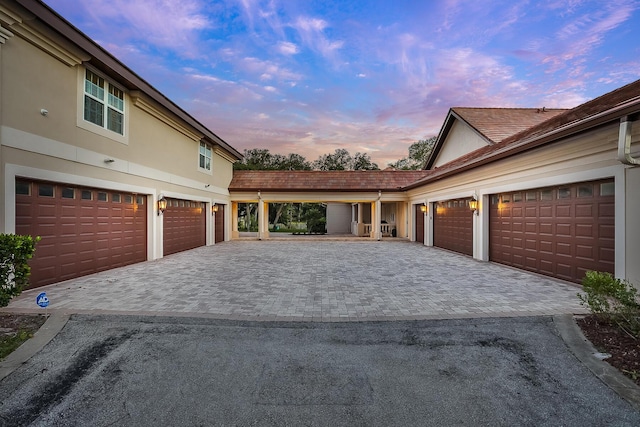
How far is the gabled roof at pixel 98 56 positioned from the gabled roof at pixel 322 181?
7.60 m

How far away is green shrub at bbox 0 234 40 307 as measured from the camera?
3871mm

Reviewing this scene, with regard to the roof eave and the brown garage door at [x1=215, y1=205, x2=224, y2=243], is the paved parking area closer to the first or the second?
the roof eave

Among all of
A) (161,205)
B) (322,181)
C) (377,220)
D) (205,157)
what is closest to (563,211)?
(377,220)

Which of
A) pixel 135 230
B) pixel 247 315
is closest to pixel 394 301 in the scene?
pixel 247 315

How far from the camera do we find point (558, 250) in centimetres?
728

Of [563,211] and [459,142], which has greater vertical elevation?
[459,142]

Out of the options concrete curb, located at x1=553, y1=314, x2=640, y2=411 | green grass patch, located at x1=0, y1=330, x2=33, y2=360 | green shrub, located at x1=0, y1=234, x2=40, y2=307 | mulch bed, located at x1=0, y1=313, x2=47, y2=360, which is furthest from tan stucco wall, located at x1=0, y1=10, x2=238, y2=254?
concrete curb, located at x1=553, y1=314, x2=640, y2=411

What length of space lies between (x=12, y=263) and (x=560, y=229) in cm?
1080

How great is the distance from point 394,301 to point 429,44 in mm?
12622

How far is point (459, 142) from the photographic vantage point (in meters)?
17.2

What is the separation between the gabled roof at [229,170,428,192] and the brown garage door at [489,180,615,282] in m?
9.64

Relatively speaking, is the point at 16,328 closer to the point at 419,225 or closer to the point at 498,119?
the point at 419,225

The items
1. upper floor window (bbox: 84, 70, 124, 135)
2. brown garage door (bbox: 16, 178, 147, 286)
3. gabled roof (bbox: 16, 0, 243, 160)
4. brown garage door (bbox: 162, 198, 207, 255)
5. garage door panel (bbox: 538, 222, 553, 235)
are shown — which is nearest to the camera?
gabled roof (bbox: 16, 0, 243, 160)

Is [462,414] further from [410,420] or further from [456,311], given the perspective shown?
[456,311]
